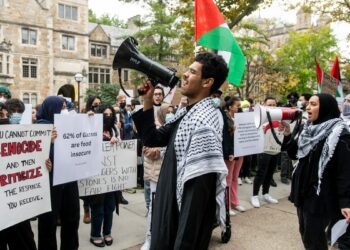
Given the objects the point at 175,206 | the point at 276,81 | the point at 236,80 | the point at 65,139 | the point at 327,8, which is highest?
the point at 327,8

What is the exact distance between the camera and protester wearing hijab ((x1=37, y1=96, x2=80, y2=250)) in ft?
11.4

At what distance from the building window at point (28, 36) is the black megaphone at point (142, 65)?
119 ft

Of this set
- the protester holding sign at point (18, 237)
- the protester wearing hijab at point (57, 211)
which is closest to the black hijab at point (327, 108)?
the protester wearing hijab at point (57, 211)

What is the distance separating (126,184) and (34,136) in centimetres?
178

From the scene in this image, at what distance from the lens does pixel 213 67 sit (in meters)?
2.10

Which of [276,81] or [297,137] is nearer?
[297,137]

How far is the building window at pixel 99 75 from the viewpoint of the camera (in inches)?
1686

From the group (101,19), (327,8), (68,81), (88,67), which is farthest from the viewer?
(101,19)

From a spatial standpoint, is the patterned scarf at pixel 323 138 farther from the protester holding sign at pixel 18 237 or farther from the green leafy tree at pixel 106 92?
the green leafy tree at pixel 106 92

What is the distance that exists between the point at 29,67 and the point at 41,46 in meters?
2.59

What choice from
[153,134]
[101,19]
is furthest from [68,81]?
[153,134]

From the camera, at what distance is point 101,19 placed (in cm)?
6316

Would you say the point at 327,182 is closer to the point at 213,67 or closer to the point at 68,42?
the point at 213,67

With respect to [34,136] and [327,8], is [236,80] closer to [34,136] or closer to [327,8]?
[34,136]
